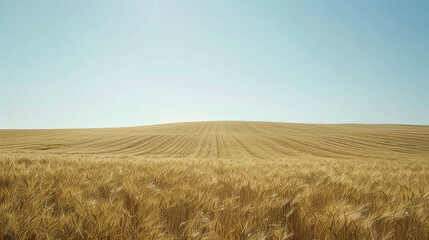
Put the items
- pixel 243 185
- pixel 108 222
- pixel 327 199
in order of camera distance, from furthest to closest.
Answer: pixel 243 185
pixel 327 199
pixel 108 222

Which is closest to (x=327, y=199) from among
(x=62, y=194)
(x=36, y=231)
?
(x=36, y=231)

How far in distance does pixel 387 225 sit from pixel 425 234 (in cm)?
21

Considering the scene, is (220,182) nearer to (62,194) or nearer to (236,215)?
(236,215)

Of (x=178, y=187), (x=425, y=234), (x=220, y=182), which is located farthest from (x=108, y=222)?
(x=425, y=234)

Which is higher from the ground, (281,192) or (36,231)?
(36,231)

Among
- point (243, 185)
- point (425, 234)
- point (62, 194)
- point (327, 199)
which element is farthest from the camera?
point (243, 185)

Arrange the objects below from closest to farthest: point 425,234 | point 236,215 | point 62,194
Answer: point 425,234
point 236,215
point 62,194

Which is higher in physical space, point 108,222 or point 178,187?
point 108,222

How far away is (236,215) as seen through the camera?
1.55m

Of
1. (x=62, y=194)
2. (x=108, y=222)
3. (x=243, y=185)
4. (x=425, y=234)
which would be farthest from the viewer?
(x=243, y=185)

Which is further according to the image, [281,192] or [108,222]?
[281,192]

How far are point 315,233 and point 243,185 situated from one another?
1.16 metres

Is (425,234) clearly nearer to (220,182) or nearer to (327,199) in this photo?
(327,199)

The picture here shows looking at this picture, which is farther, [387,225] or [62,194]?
[62,194]
